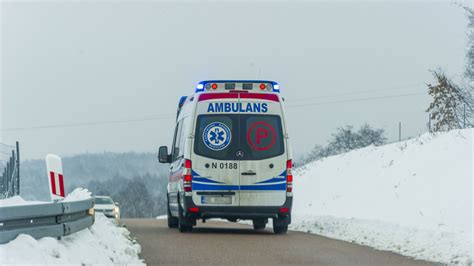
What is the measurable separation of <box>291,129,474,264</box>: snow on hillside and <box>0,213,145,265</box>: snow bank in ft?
14.7

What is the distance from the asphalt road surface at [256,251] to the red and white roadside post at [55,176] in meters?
1.67

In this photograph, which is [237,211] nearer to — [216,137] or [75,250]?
[216,137]

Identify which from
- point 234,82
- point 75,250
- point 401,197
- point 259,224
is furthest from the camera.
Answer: point 401,197

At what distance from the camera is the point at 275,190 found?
16391mm

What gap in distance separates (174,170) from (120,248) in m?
7.97

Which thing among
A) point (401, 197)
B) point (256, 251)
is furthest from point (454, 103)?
point (256, 251)

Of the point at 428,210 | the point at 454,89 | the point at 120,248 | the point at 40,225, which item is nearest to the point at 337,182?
the point at 454,89

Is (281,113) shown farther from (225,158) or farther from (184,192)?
(184,192)

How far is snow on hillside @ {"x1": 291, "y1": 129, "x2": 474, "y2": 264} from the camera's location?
13.3m

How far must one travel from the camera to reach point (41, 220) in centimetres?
792

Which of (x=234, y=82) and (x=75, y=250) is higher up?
(x=234, y=82)

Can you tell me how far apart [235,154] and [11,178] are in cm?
629

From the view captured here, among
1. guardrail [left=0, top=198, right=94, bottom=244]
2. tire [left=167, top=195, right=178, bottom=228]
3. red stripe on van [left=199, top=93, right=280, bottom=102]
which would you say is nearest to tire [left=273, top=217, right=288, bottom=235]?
red stripe on van [left=199, top=93, right=280, bottom=102]

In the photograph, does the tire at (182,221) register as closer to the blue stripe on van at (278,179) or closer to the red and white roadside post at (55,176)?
the blue stripe on van at (278,179)
